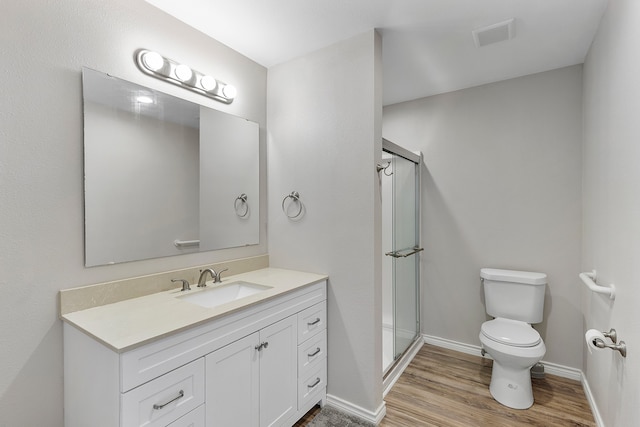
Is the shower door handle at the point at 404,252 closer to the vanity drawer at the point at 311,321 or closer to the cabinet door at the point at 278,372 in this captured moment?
the vanity drawer at the point at 311,321

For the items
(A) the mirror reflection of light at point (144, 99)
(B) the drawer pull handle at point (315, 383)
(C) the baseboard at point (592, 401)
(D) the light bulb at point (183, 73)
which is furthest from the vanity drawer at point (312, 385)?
(D) the light bulb at point (183, 73)

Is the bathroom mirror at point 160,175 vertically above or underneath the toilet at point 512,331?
above

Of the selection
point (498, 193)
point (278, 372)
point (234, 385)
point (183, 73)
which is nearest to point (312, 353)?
point (278, 372)

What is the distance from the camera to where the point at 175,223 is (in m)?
1.83

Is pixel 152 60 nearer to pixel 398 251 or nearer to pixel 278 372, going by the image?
pixel 278 372

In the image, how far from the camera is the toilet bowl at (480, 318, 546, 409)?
1955 mm

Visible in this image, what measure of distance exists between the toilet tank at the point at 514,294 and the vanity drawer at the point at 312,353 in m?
1.42

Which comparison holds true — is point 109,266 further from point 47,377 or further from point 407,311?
point 407,311

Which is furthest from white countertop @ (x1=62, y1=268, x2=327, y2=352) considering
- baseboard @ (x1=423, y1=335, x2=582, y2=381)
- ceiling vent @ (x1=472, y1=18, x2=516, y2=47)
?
ceiling vent @ (x1=472, y1=18, x2=516, y2=47)

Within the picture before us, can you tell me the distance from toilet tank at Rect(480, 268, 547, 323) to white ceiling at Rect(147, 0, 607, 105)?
162 cm

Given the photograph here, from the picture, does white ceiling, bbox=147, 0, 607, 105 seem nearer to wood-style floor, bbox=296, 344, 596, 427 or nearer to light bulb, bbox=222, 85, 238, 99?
light bulb, bbox=222, 85, 238, 99

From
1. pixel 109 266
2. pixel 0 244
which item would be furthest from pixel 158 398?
pixel 0 244

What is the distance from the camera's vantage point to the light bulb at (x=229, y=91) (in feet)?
6.77

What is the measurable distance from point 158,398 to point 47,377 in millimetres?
618
